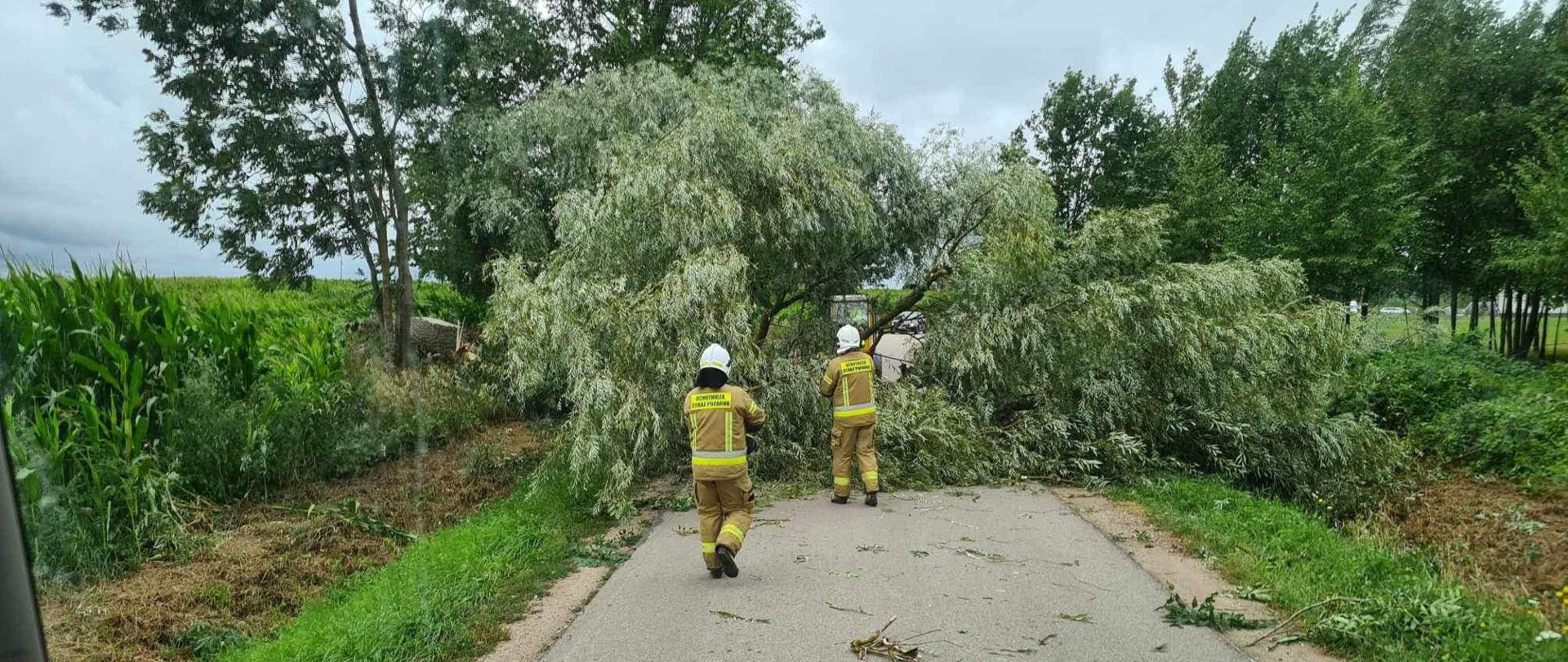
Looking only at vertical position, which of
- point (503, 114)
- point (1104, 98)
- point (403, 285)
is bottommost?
point (403, 285)

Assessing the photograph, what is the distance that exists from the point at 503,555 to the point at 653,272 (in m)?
4.05

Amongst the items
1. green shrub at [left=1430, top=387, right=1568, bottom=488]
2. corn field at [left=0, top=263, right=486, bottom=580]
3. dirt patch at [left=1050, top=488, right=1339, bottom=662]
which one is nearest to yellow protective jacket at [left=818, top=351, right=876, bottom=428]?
dirt patch at [left=1050, top=488, right=1339, bottom=662]

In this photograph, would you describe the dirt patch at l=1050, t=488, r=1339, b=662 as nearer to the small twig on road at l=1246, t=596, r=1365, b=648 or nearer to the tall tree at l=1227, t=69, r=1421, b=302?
the small twig on road at l=1246, t=596, r=1365, b=648

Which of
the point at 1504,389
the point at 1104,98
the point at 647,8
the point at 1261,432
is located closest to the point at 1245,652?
the point at 1261,432

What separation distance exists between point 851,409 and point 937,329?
110 inches

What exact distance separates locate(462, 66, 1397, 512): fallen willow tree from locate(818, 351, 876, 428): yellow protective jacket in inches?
39.5

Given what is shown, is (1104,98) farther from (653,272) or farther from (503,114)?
(653,272)

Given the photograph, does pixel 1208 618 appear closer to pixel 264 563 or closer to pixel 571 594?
pixel 571 594

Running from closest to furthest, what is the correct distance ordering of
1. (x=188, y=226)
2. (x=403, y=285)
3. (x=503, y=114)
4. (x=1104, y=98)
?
(x=188, y=226), (x=403, y=285), (x=503, y=114), (x=1104, y=98)

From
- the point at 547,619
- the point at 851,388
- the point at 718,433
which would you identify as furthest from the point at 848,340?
the point at 547,619

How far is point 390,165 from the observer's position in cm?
1048

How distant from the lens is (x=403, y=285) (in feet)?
35.8

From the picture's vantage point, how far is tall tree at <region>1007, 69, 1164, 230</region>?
2880cm

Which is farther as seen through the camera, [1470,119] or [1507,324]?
[1507,324]
